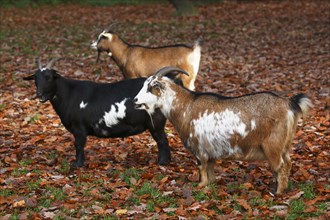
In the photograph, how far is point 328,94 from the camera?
13.0 m

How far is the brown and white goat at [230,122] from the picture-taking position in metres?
6.86

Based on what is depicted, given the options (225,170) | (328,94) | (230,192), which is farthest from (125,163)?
(328,94)

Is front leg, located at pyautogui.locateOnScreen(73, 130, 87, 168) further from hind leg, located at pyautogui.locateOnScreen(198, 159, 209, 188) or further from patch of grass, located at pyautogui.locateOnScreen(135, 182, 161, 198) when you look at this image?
hind leg, located at pyautogui.locateOnScreen(198, 159, 209, 188)

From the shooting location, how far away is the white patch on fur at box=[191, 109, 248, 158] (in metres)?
7.02

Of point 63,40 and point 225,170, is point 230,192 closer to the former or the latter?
point 225,170

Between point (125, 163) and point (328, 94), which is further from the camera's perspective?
point (328, 94)

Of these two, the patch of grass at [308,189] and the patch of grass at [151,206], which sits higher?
the patch of grass at [308,189]

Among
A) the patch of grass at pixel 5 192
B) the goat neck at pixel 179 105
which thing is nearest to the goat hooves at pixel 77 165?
the patch of grass at pixel 5 192

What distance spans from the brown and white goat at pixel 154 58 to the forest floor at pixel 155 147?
1709 millimetres

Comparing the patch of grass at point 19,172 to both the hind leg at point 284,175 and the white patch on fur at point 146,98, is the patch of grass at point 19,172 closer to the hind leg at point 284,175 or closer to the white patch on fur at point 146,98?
the white patch on fur at point 146,98

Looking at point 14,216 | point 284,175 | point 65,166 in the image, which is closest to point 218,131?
point 284,175

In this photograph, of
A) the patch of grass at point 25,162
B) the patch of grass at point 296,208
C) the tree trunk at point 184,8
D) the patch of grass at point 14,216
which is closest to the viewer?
the patch of grass at point 296,208

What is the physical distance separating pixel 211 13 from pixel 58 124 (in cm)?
1742

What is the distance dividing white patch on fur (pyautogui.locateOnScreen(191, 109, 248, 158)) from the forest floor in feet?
1.53
